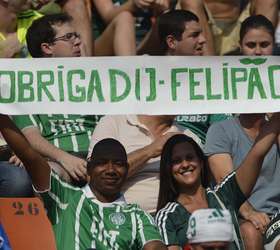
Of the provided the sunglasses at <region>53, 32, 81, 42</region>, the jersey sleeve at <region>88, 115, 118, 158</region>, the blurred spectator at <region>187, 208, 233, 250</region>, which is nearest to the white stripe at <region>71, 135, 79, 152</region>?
the jersey sleeve at <region>88, 115, 118, 158</region>

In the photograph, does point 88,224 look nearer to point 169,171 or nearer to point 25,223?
point 25,223

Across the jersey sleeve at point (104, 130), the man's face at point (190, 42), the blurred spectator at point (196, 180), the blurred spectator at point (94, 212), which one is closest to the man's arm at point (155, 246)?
the blurred spectator at point (94, 212)

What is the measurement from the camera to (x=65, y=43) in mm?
8180

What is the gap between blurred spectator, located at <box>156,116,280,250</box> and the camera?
24.3ft

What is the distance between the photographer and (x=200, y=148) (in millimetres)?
7668

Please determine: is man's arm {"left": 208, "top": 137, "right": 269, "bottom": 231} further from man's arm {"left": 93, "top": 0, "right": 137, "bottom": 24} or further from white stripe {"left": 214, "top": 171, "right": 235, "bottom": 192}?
man's arm {"left": 93, "top": 0, "right": 137, "bottom": 24}

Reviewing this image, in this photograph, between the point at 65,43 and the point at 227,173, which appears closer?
the point at 227,173

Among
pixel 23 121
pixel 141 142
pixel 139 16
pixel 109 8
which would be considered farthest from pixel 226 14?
pixel 23 121

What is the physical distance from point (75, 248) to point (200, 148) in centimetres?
106

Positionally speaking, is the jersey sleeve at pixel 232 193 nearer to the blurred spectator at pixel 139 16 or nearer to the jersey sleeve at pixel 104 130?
the jersey sleeve at pixel 104 130

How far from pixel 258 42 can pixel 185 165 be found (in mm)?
1345

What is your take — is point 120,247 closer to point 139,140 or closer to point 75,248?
point 75,248

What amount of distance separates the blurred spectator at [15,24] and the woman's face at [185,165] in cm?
157

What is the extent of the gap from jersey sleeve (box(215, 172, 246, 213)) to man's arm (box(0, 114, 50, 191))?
108cm
